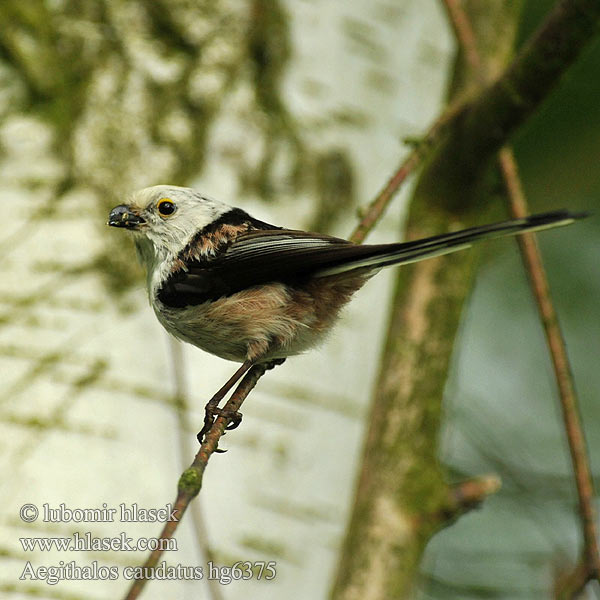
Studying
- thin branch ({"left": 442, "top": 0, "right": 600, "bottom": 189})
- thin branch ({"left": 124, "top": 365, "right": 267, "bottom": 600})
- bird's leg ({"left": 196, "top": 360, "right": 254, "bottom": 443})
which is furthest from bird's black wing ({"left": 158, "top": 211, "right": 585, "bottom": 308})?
thin branch ({"left": 442, "top": 0, "right": 600, "bottom": 189})

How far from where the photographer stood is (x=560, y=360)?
2508 millimetres

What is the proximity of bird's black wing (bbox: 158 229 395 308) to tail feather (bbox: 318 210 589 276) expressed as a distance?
129 millimetres

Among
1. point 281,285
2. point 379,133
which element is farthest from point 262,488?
point 379,133

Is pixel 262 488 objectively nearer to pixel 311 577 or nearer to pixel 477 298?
pixel 311 577

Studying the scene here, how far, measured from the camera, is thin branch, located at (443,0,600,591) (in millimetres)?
2340

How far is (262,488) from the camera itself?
8.89ft

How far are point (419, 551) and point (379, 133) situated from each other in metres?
1.62

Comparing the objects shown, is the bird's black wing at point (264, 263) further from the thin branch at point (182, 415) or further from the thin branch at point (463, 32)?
the thin branch at point (463, 32)

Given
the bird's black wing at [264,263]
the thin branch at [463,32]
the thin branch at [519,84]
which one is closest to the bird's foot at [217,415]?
the bird's black wing at [264,263]

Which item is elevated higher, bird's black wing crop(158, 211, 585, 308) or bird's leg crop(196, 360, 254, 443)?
bird's black wing crop(158, 211, 585, 308)

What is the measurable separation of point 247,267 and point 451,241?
2.42 feet
